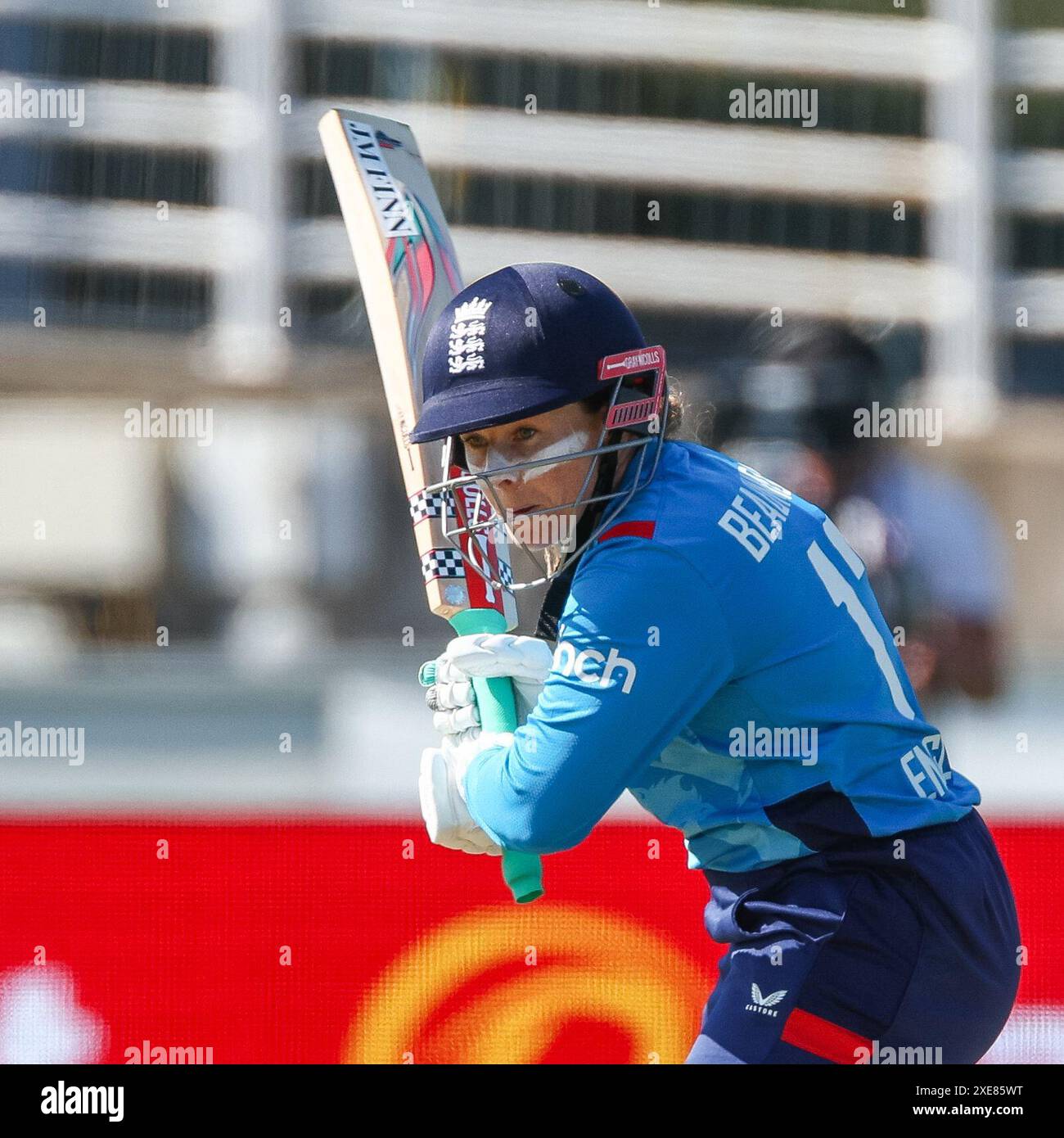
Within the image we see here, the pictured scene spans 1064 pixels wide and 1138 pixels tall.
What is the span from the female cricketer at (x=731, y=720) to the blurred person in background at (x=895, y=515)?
65.3 inches

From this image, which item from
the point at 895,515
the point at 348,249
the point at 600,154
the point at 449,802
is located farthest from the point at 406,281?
the point at 600,154

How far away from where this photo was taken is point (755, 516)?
1758 millimetres

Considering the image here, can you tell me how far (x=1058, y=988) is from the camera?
2990 millimetres

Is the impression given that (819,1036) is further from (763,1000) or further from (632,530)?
(632,530)

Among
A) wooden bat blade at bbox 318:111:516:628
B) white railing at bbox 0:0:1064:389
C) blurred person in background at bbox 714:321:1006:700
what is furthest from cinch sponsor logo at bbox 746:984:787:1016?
white railing at bbox 0:0:1064:389

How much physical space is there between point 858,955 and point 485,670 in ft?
1.84

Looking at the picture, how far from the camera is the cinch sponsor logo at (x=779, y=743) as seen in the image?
1.73 metres

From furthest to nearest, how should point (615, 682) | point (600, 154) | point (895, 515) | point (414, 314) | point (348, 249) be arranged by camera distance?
1. point (600, 154)
2. point (348, 249)
3. point (895, 515)
4. point (414, 314)
5. point (615, 682)

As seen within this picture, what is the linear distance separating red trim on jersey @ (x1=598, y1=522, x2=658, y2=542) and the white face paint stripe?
4.6 inches

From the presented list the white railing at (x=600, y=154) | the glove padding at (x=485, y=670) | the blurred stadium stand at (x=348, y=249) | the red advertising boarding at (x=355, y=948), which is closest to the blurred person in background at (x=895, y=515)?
the red advertising boarding at (x=355, y=948)

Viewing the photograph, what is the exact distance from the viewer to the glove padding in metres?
1.99

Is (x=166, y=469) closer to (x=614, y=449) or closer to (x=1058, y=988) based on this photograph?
(x=1058, y=988)

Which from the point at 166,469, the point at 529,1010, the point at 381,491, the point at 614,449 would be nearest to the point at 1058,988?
the point at 529,1010
